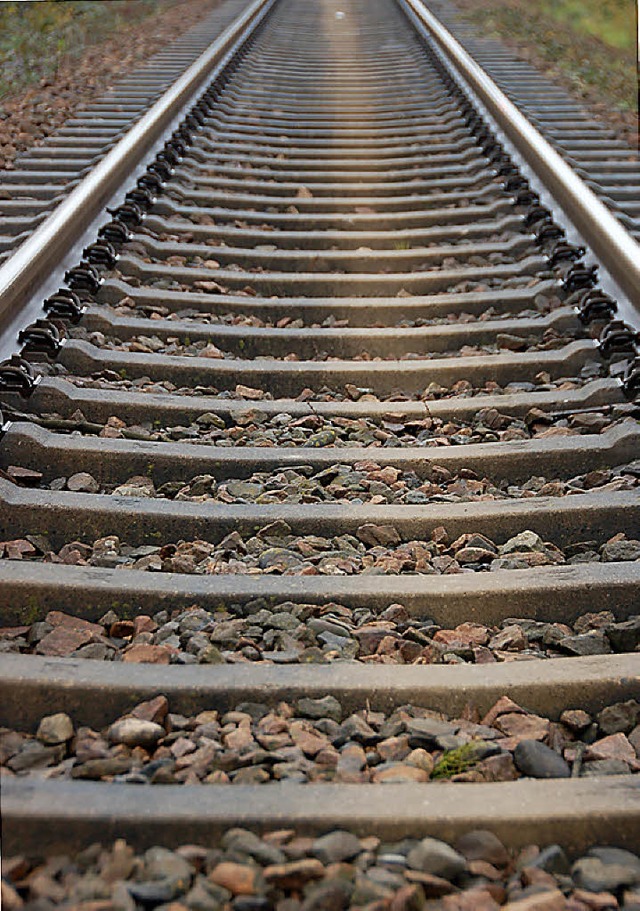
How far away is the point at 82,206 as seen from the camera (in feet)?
12.6

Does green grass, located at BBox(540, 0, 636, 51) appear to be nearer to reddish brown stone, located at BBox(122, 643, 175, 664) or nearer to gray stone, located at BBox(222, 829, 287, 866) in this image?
reddish brown stone, located at BBox(122, 643, 175, 664)

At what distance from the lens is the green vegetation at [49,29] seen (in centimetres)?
841

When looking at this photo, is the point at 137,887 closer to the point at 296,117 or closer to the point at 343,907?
the point at 343,907

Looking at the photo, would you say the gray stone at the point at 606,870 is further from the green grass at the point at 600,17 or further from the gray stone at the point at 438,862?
the green grass at the point at 600,17

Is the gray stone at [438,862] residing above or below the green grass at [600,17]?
below

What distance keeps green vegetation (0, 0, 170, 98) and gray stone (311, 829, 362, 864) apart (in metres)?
6.82

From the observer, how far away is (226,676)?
5.82ft

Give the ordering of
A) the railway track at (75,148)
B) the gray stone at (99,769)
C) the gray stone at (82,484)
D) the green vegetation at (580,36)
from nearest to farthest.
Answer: the gray stone at (99,769)
the gray stone at (82,484)
the railway track at (75,148)
the green vegetation at (580,36)

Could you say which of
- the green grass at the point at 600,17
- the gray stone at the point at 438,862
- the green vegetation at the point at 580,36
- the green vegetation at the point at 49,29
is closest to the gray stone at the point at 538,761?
the gray stone at the point at 438,862

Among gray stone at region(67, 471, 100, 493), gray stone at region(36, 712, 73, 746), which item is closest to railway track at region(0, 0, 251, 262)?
gray stone at region(67, 471, 100, 493)

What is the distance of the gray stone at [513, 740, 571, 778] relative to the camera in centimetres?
163

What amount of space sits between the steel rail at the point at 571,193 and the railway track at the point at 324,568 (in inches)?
0.9

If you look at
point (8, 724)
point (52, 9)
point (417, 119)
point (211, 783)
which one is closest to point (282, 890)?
point (211, 783)

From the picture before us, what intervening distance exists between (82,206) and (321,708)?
103 inches
